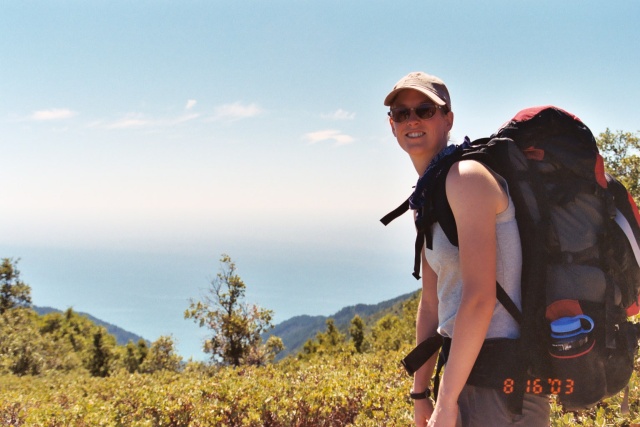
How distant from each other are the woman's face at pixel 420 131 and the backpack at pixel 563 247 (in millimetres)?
201

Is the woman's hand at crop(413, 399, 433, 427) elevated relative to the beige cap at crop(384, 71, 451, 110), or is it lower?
lower

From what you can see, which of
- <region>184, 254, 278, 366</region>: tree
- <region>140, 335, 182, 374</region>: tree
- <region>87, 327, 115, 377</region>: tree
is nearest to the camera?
<region>184, 254, 278, 366</region>: tree

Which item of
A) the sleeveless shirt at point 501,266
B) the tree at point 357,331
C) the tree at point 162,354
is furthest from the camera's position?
the tree at point 357,331

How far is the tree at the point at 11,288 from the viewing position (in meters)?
53.4

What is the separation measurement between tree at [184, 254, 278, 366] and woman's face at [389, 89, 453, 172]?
95.2 ft

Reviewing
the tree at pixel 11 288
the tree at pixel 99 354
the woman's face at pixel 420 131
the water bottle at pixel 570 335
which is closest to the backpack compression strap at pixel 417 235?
the woman's face at pixel 420 131

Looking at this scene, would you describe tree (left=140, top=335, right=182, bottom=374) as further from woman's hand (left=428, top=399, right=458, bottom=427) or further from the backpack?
the backpack

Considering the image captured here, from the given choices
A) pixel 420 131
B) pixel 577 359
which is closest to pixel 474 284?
pixel 577 359

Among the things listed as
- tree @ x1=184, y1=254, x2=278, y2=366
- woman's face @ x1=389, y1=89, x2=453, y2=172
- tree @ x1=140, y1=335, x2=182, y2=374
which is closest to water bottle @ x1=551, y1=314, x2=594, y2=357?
woman's face @ x1=389, y1=89, x2=453, y2=172

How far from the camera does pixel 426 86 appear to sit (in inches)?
90.4

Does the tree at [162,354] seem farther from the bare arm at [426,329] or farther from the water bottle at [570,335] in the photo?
the water bottle at [570,335]

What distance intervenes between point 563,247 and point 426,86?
3.23 feet

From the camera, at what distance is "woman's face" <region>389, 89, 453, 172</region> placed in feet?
7.67

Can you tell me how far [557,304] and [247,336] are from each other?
30.4 meters
